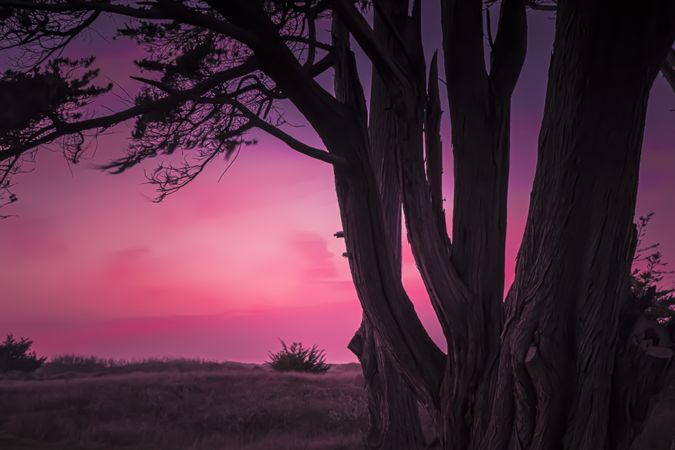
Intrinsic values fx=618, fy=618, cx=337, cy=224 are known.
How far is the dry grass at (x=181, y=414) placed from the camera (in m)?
11.0

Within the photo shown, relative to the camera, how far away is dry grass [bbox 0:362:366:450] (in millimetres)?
11000

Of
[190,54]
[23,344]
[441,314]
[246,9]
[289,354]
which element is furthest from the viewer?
[23,344]

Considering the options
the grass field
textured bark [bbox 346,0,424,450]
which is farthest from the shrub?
textured bark [bbox 346,0,424,450]

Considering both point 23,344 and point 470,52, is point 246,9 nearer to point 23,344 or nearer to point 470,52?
point 470,52

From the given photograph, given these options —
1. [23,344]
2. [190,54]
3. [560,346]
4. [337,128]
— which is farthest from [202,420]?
[23,344]

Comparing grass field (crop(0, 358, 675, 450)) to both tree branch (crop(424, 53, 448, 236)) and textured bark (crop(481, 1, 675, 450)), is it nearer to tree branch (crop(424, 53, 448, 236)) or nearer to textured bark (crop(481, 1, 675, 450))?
textured bark (crop(481, 1, 675, 450))

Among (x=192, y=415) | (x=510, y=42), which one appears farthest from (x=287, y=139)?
(x=192, y=415)

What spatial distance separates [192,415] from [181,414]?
25cm

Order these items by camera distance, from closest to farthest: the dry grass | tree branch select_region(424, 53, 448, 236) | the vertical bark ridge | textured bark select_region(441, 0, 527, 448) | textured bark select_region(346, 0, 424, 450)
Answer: textured bark select_region(441, 0, 527, 448)
the vertical bark ridge
tree branch select_region(424, 53, 448, 236)
textured bark select_region(346, 0, 424, 450)
the dry grass

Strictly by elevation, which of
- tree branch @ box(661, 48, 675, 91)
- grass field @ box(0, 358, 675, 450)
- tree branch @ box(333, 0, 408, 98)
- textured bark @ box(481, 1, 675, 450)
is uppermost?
tree branch @ box(661, 48, 675, 91)

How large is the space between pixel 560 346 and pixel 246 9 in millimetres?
3723

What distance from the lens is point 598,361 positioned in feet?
14.9

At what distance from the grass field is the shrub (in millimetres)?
9540

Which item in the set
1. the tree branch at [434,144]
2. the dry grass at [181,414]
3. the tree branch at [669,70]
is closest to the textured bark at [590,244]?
the tree branch at [434,144]
